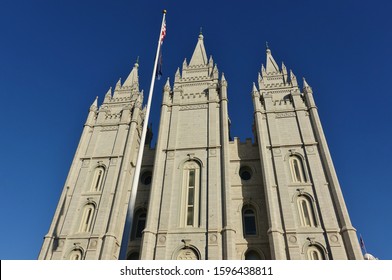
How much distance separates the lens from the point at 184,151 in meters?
25.6

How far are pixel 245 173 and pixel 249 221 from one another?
14.7 feet

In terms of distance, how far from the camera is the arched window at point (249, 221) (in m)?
22.1

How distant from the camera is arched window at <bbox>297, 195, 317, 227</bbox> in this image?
2044 centimetres

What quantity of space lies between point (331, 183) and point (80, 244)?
1907 cm

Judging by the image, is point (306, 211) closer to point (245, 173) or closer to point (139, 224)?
point (245, 173)

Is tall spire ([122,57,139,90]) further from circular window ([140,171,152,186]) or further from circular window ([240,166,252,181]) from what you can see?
circular window ([240,166,252,181])

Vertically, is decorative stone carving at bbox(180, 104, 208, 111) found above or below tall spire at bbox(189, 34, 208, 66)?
below

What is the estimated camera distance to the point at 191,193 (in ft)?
75.8

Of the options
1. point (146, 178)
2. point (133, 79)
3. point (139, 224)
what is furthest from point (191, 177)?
point (133, 79)

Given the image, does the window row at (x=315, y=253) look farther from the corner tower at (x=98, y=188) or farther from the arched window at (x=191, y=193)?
the corner tower at (x=98, y=188)

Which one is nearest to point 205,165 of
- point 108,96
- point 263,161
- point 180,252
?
point 263,161

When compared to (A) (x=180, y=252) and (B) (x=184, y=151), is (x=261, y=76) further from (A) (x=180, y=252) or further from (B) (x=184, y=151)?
(A) (x=180, y=252)

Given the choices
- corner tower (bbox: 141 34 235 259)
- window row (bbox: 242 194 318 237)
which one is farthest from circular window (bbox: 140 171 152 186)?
window row (bbox: 242 194 318 237)

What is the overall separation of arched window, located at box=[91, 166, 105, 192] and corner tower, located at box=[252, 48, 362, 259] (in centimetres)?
1394
